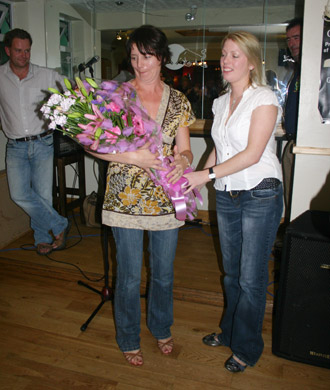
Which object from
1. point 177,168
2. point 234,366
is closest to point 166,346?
point 234,366

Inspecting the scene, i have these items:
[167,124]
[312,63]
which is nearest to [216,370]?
[167,124]

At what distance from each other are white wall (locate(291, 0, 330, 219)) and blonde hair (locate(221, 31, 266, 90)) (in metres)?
0.70

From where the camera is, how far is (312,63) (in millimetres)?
2193

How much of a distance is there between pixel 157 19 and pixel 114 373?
5.13 meters

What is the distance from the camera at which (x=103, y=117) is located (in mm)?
1490

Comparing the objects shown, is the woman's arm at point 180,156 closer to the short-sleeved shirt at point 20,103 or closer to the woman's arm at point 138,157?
the woman's arm at point 138,157

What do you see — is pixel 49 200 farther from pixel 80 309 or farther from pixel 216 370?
pixel 216 370

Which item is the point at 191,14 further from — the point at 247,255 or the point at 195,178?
the point at 247,255

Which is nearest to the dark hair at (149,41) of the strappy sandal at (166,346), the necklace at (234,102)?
the necklace at (234,102)

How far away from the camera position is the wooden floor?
1906 mm

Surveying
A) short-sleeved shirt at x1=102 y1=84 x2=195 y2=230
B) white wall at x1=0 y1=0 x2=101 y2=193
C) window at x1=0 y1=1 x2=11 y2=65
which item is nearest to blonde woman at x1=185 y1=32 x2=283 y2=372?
short-sleeved shirt at x1=102 y1=84 x2=195 y2=230

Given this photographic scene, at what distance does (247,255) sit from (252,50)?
0.90 metres

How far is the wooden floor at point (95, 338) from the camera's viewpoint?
191cm

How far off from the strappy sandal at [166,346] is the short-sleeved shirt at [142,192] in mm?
723
